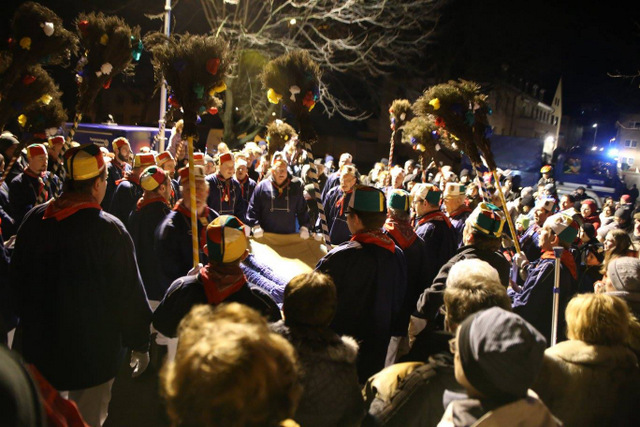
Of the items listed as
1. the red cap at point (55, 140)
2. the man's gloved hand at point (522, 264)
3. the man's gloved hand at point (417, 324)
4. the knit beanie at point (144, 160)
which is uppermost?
the red cap at point (55, 140)

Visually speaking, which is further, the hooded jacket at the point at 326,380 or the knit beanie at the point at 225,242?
the knit beanie at the point at 225,242

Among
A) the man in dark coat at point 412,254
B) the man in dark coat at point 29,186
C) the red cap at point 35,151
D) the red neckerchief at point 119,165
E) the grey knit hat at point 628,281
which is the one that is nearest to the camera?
the grey knit hat at point 628,281

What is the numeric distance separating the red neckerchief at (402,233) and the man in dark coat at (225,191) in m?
3.33

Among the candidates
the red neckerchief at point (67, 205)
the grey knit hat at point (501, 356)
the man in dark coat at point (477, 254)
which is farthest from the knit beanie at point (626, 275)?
the red neckerchief at point (67, 205)

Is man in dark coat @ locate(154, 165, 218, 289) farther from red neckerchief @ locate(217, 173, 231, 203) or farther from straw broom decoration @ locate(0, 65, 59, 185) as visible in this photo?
red neckerchief @ locate(217, 173, 231, 203)

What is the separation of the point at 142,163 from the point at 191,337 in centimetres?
579

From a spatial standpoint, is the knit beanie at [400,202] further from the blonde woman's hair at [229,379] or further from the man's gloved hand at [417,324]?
the blonde woman's hair at [229,379]

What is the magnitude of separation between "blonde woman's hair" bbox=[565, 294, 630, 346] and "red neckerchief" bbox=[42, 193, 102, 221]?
10.2 feet

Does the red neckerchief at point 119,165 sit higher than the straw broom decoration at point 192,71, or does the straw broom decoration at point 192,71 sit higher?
the straw broom decoration at point 192,71

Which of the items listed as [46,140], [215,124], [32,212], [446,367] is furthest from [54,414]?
[215,124]

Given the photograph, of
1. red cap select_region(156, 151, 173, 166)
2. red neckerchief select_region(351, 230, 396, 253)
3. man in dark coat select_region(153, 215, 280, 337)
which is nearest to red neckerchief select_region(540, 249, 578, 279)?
red neckerchief select_region(351, 230, 396, 253)

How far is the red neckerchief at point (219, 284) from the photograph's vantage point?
3129mm

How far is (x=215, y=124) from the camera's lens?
97.5 feet

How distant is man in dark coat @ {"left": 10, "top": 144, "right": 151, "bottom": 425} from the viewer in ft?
10.1
